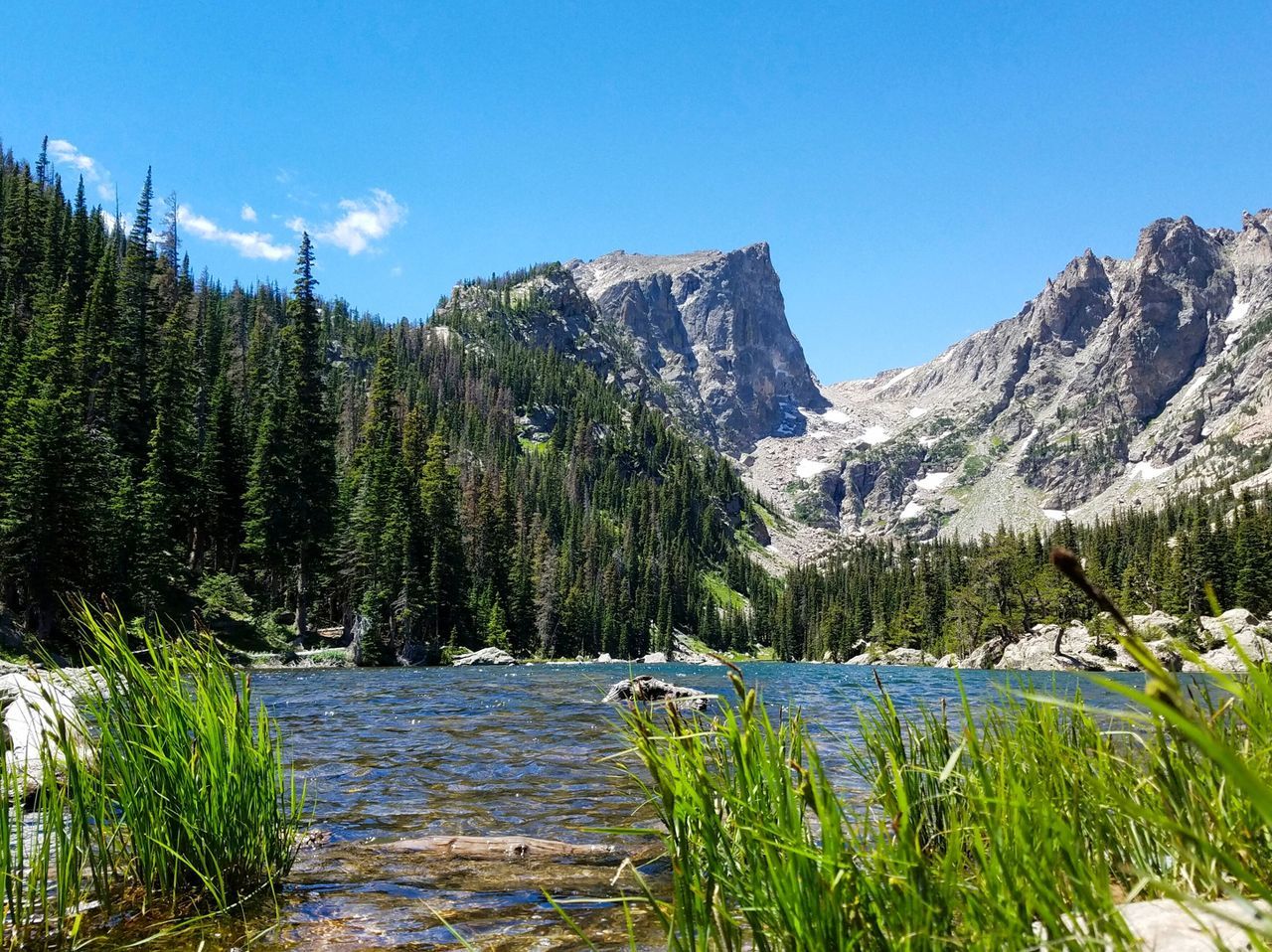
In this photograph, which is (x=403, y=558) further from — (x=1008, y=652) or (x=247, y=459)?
(x=1008, y=652)

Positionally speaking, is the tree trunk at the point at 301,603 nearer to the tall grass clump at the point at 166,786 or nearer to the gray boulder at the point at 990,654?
the tall grass clump at the point at 166,786

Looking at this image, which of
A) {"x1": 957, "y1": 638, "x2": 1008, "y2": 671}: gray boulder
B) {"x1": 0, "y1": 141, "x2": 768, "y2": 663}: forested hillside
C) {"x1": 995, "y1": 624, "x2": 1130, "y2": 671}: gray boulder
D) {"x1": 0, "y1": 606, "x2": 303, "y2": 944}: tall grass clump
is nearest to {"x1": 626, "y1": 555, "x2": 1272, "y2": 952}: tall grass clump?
{"x1": 0, "y1": 606, "x2": 303, "y2": 944}: tall grass clump

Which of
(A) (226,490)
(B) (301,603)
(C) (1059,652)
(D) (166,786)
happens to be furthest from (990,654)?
(D) (166,786)

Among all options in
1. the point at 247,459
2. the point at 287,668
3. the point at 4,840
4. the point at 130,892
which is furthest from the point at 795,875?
the point at 247,459

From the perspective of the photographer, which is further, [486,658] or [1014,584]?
[1014,584]

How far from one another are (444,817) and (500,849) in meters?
1.93

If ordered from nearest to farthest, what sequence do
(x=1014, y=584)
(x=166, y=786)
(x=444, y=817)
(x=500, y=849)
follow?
(x=166, y=786)
(x=500, y=849)
(x=444, y=817)
(x=1014, y=584)

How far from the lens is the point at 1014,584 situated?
331 feet

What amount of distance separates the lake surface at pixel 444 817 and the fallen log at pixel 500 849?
0.59ft

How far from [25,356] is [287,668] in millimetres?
28230

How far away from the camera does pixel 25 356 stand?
51.7 metres

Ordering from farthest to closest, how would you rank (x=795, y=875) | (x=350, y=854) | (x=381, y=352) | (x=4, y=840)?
(x=381, y=352) < (x=350, y=854) < (x=4, y=840) < (x=795, y=875)

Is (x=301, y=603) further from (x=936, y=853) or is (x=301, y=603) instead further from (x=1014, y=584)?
(x=1014, y=584)

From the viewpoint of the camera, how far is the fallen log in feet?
24.1
